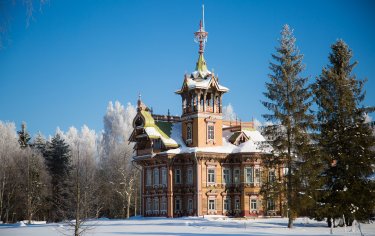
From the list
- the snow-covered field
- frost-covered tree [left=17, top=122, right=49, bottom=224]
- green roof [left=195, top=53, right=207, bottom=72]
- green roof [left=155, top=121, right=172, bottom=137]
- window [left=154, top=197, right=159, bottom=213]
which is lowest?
the snow-covered field

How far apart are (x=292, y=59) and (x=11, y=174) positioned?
4167 cm

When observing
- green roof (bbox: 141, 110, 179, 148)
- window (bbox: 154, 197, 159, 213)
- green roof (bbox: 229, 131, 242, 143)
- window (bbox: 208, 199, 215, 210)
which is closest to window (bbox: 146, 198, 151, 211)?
window (bbox: 154, 197, 159, 213)

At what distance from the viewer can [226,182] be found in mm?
57656

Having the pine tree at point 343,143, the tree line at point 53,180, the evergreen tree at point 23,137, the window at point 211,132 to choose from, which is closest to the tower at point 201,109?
the window at point 211,132

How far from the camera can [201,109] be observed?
189 ft

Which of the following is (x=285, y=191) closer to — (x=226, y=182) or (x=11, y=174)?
(x=226, y=182)

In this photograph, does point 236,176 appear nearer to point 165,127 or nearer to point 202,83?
point 165,127

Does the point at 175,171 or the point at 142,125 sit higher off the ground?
the point at 142,125

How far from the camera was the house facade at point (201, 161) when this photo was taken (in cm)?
5625

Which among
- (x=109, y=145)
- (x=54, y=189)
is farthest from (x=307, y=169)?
(x=109, y=145)

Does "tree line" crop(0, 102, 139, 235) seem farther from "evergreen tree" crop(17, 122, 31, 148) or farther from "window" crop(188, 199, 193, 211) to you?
"window" crop(188, 199, 193, 211)

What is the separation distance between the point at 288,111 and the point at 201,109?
53.8 feet

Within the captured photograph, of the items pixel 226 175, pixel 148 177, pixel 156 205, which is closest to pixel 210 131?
pixel 226 175

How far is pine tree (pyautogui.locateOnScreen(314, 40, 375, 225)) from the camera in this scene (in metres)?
39.7
